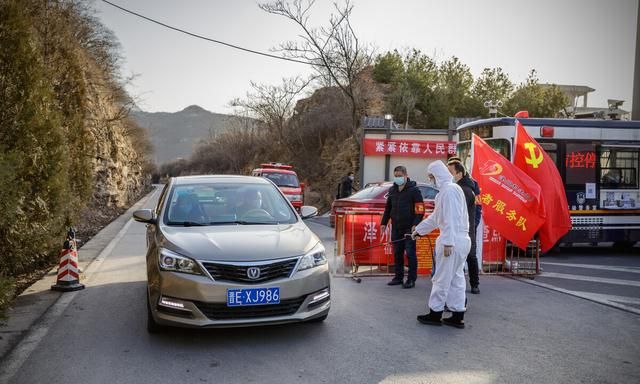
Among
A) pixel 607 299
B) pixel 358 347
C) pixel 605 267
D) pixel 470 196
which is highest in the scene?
pixel 470 196

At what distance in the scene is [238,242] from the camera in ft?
18.0

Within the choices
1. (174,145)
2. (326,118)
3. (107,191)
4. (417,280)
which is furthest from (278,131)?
(174,145)

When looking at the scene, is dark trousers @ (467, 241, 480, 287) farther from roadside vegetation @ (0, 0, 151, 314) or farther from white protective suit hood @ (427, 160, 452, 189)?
roadside vegetation @ (0, 0, 151, 314)

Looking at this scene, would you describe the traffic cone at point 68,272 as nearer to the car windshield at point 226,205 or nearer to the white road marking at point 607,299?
the car windshield at point 226,205

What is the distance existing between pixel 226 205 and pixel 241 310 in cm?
187

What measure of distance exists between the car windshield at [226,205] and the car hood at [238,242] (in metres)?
0.28

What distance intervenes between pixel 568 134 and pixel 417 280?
20.6 ft

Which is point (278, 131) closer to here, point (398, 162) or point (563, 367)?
point (398, 162)

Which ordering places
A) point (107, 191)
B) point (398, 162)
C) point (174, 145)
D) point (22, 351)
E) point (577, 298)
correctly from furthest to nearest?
1. point (174, 145)
2. point (107, 191)
3. point (398, 162)
4. point (577, 298)
5. point (22, 351)

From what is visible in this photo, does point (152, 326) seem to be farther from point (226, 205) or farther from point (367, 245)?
point (367, 245)

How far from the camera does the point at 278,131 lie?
158ft

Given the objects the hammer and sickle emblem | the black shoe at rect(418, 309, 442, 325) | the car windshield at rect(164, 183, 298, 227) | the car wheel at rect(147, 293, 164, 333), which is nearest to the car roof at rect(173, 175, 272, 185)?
the car windshield at rect(164, 183, 298, 227)

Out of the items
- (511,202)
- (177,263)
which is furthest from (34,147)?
(511,202)

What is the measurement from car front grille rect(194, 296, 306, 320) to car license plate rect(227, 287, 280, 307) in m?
0.06
